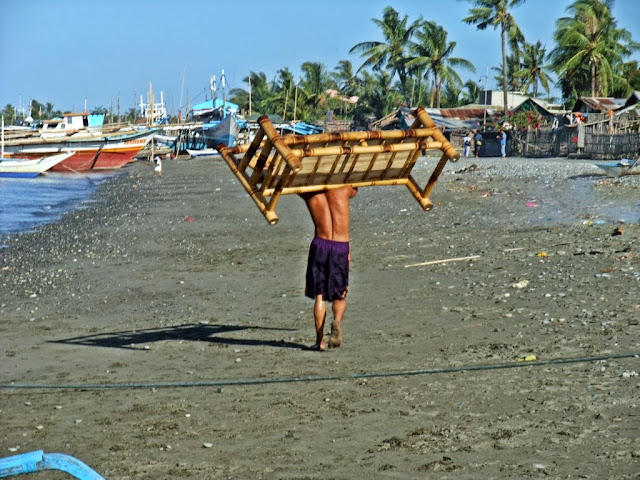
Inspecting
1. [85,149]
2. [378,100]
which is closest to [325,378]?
[85,149]

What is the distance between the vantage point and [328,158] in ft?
20.9

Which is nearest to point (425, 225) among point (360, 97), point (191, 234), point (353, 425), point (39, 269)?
point (191, 234)

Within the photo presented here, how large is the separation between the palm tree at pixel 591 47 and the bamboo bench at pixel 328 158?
Result: 45339 mm

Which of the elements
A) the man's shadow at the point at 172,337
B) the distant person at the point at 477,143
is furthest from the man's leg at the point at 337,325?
the distant person at the point at 477,143

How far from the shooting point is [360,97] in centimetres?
7094

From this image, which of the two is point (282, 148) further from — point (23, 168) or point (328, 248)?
point (23, 168)

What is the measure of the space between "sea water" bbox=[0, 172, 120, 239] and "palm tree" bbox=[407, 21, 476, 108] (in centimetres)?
2569

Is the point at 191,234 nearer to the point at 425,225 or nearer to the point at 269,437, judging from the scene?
the point at 425,225

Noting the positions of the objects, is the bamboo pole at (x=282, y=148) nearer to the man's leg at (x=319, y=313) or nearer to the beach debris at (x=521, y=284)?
the man's leg at (x=319, y=313)

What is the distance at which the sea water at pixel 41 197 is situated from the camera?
23.0 meters

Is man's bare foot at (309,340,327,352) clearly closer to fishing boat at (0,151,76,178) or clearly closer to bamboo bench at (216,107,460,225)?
bamboo bench at (216,107,460,225)

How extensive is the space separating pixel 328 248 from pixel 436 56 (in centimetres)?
5716

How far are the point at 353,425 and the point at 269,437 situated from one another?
1.67 ft

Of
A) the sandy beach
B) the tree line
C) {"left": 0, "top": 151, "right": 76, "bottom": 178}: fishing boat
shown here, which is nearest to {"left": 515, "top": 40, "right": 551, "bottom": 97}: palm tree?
the tree line
